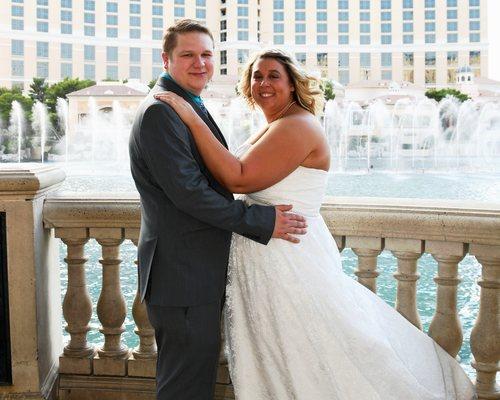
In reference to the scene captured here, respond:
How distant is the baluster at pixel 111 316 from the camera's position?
2953 millimetres

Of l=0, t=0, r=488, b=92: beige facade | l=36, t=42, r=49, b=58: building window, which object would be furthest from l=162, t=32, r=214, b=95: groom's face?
l=0, t=0, r=488, b=92: beige facade

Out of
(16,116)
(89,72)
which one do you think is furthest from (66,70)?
(16,116)

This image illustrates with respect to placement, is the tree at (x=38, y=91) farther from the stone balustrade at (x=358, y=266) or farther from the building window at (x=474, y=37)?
the stone balustrade at (x=358, y=266)

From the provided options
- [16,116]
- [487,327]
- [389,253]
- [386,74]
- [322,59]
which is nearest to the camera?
[487,327]

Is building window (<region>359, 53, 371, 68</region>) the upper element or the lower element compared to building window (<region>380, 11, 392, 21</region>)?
lower

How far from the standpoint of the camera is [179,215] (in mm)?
2156

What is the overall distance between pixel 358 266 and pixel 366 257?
52 millimetres

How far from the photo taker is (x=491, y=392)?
104 inches

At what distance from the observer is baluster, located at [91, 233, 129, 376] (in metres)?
2.95

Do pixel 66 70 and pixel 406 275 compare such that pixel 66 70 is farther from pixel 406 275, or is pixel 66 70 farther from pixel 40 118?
pixel 406 275

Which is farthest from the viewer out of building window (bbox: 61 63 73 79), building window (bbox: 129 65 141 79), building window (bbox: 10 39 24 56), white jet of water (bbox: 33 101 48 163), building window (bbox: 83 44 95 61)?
building window (bbox: 129 65 141 79)

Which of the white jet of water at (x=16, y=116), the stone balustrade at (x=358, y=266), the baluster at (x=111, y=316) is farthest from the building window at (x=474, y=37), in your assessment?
the baluster at (x=111, y=316)

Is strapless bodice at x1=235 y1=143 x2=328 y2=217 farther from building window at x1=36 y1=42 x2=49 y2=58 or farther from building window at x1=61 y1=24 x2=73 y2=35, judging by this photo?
building window at x1=61 y1=24 x2=73 y2=35

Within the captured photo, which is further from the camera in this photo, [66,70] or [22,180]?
[66,70]
